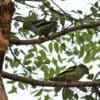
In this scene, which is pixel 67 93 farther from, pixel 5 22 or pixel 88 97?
pixel 5 22

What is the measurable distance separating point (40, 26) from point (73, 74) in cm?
56

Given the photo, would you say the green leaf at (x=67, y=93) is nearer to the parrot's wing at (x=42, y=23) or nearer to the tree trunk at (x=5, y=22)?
the parrot's wing at (x=42, y=23)

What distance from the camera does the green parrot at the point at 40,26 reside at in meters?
2.87

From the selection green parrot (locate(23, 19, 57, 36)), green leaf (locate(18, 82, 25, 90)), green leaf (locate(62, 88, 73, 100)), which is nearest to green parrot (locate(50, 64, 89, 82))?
green leaf (locate(62, 88, 73, 100))

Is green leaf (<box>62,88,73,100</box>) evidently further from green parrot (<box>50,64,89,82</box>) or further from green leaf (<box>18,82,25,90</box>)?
green leaf (<box>18,82,25,90</box>)

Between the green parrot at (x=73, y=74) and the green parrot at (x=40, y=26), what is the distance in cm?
45

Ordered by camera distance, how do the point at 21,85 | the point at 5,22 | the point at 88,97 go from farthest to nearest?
1. the point at 21,85
2. the point at 88,97
3. the point at 5,22

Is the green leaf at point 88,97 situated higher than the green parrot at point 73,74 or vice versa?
the green parrot at point 73,74

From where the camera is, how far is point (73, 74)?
10.7 feet

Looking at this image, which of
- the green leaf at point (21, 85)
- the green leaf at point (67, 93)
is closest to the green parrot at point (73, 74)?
the green leaf at point (67, 93)

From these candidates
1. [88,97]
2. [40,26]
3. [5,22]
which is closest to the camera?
[5,22]

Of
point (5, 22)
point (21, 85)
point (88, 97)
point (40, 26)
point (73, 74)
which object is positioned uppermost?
point (5, 22)

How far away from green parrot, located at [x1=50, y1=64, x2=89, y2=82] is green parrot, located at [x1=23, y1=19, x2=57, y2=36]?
45 cm

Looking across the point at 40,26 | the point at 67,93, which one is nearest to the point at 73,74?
the point at 67,93
